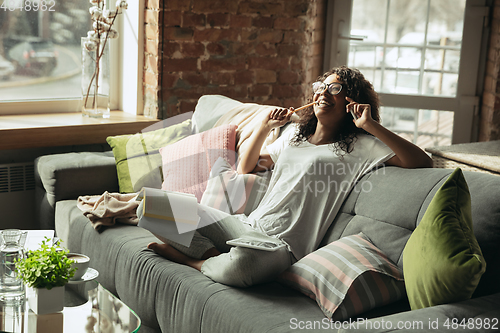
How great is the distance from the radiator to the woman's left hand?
1914 mm

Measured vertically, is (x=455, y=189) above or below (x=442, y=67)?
below

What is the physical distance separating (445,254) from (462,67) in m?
2.30

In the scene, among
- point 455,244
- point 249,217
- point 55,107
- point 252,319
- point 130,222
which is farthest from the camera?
point 55,107

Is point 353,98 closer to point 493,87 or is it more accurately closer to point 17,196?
point 493,87

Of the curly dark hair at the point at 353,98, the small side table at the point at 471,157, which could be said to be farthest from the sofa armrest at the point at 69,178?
the small side table at the point at 471,157

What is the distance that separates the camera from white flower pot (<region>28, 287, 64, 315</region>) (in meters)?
1.43

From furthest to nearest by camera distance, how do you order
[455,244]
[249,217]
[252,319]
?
[249,217]
[252,319]
[455,244]

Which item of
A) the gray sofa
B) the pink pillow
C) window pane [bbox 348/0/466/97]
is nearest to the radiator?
the gray sofa

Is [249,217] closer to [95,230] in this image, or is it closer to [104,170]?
[95,230]

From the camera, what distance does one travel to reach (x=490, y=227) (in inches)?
56.7

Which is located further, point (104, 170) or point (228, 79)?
point (228, 79)

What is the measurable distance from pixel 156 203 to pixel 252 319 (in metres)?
0.59

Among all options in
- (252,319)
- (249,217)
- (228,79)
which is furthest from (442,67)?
(252,319)

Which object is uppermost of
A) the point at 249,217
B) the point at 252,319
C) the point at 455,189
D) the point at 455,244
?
the point at 455,189
